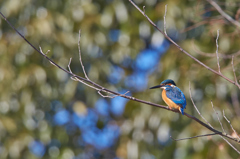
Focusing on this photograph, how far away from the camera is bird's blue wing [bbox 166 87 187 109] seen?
11.9 ft

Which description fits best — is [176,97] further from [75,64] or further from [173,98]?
[75,64]

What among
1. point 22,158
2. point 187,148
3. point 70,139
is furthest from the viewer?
point 70,139

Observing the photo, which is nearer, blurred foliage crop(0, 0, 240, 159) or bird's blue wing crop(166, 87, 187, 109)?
bird's blue wing crop(166, 87, 187, 109)

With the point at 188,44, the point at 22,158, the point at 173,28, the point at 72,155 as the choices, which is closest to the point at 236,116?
the point at 188,44

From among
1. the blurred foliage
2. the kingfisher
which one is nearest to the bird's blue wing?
the kingfisher

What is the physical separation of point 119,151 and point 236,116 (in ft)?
6.54

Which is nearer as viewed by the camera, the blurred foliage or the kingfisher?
the kingfisher

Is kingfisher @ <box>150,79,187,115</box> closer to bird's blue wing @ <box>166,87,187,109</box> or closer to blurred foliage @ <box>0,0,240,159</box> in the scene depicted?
bird's blue wing @ <box>166,87,187,109</box>

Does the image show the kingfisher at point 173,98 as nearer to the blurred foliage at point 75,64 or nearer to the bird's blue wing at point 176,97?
the bird's blue wing at point 176,97

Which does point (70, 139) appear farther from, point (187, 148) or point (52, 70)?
point (187, 148)

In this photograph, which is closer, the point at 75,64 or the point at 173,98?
the point at 173,98

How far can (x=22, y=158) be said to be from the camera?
18.1ft

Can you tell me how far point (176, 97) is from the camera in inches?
146

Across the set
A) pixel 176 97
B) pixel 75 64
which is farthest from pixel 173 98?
pixel 75 64
